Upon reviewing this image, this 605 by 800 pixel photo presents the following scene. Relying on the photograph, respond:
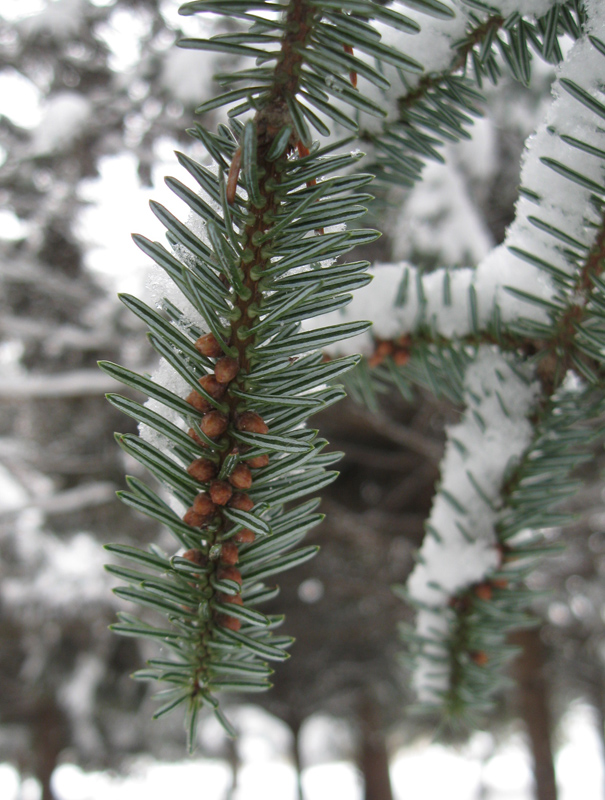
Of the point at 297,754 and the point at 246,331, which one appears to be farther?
the point at 297,754

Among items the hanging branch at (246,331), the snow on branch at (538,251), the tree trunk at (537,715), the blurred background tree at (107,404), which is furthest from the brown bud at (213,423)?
the tree trunk at (537,715)

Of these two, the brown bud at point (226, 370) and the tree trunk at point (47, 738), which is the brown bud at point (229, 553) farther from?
the tree trunk at point (47, 738)

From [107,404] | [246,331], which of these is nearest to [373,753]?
[107,404]

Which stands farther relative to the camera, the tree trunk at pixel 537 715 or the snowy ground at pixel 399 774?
the snowy ground at pixel 399 774

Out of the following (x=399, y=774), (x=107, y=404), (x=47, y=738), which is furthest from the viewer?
(x=399, y=774)

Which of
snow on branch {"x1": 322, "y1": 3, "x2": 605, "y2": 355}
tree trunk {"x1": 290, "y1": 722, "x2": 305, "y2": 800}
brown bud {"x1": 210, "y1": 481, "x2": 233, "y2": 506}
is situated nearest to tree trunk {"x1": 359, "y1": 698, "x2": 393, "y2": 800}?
tree trunk {"x1": 290, "y1": 722, "x2": 305, "y2": 800}

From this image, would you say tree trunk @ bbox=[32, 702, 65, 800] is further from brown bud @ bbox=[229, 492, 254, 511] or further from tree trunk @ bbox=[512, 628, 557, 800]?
brown bud @ bbox=[229, 492, 254, 511]

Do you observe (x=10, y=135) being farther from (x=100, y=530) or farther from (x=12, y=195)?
(x=100, y=530)

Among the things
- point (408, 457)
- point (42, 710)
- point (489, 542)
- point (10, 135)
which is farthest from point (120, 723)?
point (489, 542)

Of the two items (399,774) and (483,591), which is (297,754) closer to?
(483,591)
